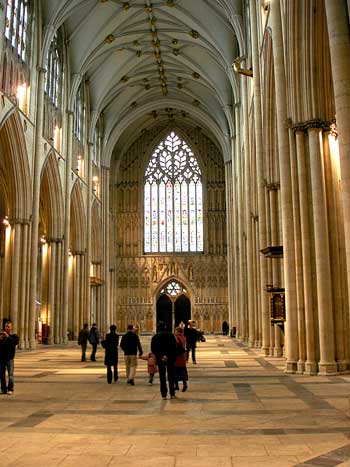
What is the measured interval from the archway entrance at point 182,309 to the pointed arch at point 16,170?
22.0m

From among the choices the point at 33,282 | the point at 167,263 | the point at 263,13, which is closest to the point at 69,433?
the point at 263,13

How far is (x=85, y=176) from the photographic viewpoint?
36.7 meters

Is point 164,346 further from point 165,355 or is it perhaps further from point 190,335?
point 190,335

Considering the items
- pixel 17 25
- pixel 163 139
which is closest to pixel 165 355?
pixel 17 25

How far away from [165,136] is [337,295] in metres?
36.3

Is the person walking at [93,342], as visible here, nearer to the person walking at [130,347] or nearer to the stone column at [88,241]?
the person walking at [130,347]

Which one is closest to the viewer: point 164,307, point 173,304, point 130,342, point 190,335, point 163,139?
point 130,342

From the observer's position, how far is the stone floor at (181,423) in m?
5.18

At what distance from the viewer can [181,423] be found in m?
6.92

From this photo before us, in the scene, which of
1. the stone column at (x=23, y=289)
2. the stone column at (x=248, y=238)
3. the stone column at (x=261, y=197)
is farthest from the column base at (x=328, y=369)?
the stone column at (x=23, y=289)

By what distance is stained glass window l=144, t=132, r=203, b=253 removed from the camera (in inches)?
1790

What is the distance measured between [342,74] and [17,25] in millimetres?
19539

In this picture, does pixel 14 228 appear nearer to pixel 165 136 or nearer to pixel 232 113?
pixel 232 113

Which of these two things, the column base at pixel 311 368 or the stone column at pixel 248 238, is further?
the stone column at pixel 248 238
